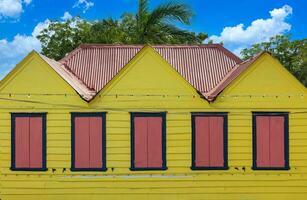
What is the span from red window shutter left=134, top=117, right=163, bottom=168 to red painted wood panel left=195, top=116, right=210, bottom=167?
4.01ft

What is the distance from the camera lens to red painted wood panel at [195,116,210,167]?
1630 cm

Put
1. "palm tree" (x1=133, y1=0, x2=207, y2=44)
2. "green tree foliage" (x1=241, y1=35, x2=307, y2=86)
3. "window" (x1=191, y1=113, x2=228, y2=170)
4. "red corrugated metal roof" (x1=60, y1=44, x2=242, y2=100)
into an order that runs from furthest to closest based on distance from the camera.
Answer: "green tree foliage" (x1=241, y1=35, x2=307, y2=86), "palm tree" (x1=133, y1=0, x2=207, y2=44), "red corrugated metal roof" (x1=60, y1=44, x2=242, y2=100), "window" (x1=191, y1=113, x2=228, y2=170)

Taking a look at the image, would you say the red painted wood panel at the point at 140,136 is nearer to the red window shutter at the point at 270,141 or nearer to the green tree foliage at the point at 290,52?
the red window shutter at the point at 270,141

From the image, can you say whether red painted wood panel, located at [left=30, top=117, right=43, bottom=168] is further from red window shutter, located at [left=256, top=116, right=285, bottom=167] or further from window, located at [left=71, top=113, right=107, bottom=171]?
red window shutter, located at [left=256, top=116, right=285, bottom=167]

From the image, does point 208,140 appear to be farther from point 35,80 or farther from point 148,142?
point 35,80

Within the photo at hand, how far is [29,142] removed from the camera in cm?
1627

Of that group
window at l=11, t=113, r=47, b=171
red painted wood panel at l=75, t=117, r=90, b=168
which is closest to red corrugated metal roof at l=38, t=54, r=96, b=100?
red painted wood panel at l=75, t=117, r=90, b=168

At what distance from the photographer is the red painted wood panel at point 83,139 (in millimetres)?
16219

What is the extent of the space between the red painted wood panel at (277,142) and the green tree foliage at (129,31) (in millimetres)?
8861

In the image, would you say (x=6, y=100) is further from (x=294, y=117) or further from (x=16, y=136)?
(x=294, y=117)

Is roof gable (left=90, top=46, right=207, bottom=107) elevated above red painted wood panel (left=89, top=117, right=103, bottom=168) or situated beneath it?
elevated above

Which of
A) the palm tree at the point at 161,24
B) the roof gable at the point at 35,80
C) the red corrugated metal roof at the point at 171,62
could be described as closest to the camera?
the roof gable at the point at 35,80

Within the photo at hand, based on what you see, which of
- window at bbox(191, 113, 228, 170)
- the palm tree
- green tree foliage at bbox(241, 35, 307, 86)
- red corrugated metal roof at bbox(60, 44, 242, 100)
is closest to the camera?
window at bbox(191, 113, 228, 170)

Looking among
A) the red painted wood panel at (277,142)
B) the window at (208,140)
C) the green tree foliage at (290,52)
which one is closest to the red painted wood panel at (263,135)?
the red painted wood panel at (277,142)
